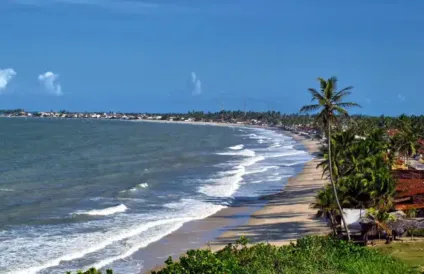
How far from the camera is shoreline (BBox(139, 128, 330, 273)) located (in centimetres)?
3522

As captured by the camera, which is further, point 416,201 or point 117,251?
point 416,201

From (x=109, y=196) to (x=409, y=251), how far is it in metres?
30.5

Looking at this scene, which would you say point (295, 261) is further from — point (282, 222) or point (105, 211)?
point (105, 211)

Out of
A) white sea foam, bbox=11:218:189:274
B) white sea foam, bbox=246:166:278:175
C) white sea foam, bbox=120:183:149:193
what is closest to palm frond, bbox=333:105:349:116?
white sea foam, bbox=11:218:189:274

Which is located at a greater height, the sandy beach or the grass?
the grass

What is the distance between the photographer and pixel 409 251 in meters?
28.8

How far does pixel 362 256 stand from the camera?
24.5 m

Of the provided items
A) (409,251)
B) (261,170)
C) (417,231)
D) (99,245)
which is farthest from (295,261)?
(261,170)

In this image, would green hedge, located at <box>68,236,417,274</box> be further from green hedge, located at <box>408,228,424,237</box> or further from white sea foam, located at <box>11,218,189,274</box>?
white sea foam, located at <box>11,218,189,274</box>

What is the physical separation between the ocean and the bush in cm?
833

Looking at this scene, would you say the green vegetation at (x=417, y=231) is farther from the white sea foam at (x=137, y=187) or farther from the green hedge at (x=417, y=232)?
the white sea foam at (x=137, y=187)

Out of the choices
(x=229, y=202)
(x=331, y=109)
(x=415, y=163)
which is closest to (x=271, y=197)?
(x=229, y=202)

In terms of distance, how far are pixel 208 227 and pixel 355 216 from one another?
1069 centimetres

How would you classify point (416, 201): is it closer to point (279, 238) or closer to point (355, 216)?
point (355, 216)
